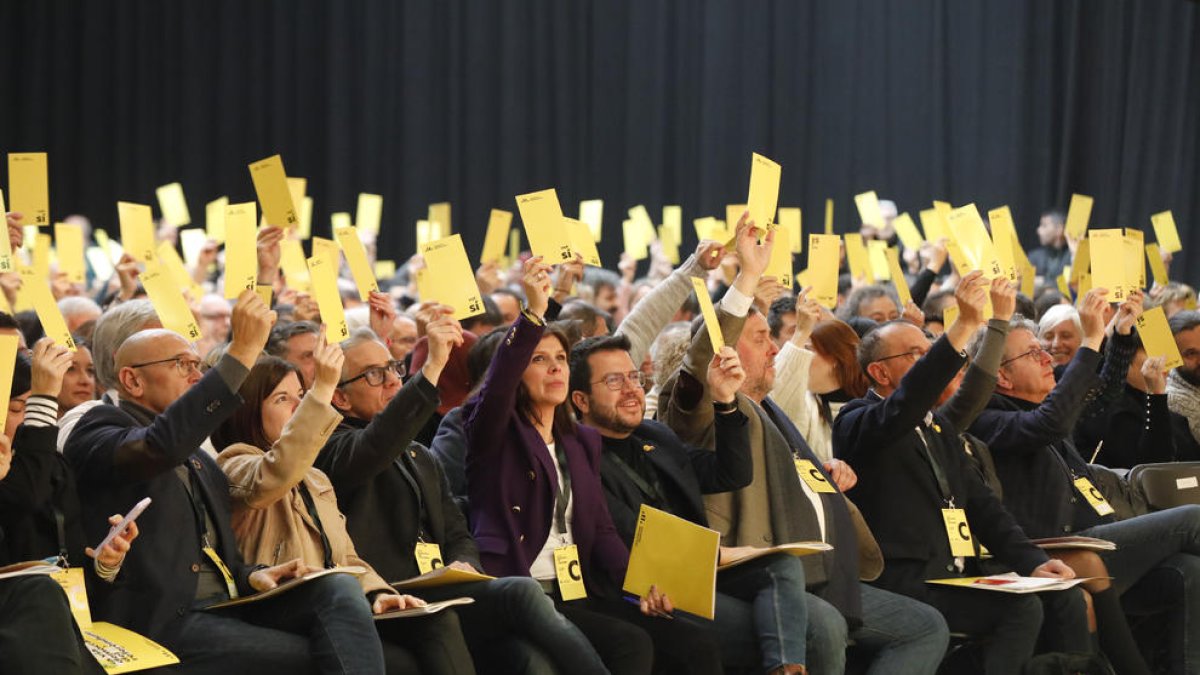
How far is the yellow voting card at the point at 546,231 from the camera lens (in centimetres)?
445

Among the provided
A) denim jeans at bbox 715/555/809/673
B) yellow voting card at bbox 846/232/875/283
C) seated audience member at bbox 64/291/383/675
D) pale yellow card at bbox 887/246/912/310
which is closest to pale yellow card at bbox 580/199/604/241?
yellow voting card at bbox 846/232/875/283

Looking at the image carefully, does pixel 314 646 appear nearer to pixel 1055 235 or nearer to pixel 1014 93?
pixel 1055 235

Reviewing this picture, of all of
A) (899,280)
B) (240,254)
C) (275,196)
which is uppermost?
(275,196)

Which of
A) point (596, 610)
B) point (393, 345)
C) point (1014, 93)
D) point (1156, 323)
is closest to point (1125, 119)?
point (1014, 93)

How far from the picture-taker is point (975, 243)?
17.5 feet

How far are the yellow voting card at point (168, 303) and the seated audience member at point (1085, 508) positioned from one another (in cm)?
247

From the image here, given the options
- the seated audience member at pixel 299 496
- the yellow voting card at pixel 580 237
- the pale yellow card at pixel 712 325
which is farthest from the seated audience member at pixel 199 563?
the yellow voting card at pixel 580 237

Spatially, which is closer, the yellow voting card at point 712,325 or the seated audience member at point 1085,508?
the yellow voting card at point 712,325

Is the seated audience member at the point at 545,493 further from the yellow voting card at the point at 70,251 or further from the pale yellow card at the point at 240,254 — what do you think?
the yellow voting card at the point at 70,251

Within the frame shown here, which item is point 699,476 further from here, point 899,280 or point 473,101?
point 473,101

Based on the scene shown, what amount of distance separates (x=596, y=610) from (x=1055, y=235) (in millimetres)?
8311

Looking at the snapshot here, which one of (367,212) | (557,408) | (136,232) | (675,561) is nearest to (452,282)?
(557,408)

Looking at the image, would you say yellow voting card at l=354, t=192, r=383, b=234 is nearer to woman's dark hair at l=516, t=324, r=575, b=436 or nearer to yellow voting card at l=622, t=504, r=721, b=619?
woman's dark hair at l=516, t=324, r=575, b=436

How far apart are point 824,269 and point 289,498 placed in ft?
8.23
